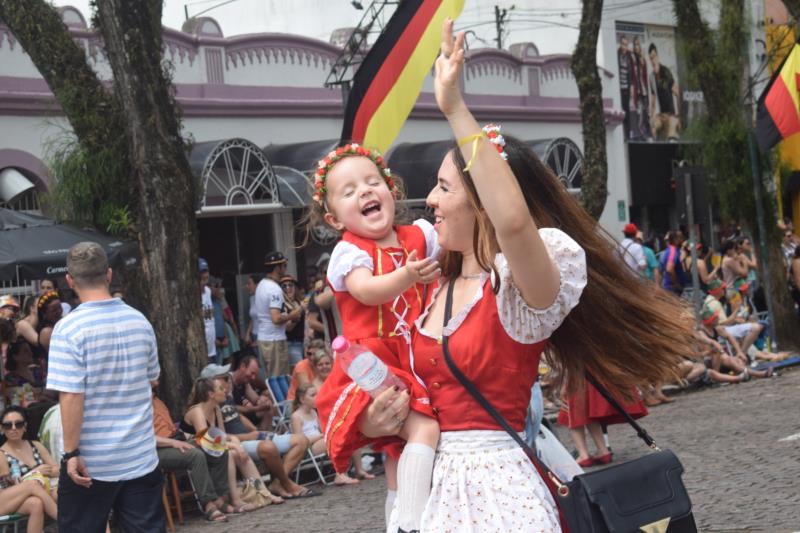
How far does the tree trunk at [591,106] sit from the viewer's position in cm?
1717

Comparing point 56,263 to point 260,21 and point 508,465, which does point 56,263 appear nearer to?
point 508,465

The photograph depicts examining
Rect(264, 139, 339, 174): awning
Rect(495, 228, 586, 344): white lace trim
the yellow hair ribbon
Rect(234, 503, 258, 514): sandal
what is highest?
Rect(264, 139, 339, 174): awning

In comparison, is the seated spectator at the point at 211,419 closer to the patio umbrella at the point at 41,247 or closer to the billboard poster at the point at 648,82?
the patio umbrella at the point at 41,247

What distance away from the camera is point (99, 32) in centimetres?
1205

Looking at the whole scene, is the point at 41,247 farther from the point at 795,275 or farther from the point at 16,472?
the point at 795,275

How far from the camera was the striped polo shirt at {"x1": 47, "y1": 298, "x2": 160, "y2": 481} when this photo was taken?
242 inches

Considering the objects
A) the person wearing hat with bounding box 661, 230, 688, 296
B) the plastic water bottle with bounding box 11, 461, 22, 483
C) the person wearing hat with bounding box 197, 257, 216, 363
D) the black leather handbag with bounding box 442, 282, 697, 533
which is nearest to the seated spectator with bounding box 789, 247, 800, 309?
the person wearing hat with bounding box 661, 230, 688, 296

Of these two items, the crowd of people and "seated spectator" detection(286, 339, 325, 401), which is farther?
"seated spectator" detection(286, 339, 325, 401)

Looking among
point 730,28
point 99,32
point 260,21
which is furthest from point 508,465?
point 260,21

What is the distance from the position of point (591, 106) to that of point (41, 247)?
8.47 meters

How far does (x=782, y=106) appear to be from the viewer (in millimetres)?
16984

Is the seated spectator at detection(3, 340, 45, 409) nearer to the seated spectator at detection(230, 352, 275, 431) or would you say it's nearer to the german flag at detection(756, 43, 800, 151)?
the seated spectator at detection(230, 352, 275, 431)

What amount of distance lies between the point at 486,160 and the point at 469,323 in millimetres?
532

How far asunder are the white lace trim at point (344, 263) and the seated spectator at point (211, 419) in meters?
6.96
